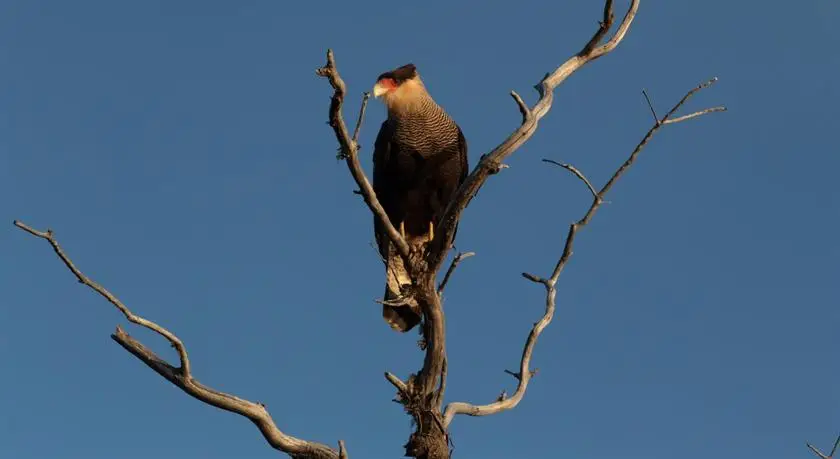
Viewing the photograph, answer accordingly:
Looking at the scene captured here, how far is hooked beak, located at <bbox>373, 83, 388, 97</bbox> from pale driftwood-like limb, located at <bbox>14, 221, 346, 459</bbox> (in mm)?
3347

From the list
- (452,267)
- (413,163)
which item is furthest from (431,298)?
(413,163)

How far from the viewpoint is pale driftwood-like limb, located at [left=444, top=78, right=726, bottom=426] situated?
5.22 metres

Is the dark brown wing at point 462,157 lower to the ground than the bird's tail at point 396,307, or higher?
higher

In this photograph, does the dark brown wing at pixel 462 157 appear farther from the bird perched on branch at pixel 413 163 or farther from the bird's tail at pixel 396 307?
the bird's tail at pixel 396 307

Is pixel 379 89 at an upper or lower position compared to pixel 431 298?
upper

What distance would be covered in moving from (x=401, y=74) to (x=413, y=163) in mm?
827

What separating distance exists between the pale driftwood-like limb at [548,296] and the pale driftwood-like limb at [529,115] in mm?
314

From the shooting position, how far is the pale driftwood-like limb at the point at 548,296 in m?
5.22

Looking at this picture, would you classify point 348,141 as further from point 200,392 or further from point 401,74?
point 401,74

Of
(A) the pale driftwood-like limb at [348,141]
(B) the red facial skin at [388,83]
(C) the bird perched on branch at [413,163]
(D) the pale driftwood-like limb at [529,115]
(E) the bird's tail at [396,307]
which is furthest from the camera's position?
(B) the red facial skin at [388,83]

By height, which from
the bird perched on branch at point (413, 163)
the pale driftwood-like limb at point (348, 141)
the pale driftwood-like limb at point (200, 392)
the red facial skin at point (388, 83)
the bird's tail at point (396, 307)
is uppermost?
the red facial skin at point (388, 83)

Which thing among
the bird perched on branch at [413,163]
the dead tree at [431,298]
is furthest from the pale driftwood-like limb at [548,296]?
the bird perched on branch at [413,163]

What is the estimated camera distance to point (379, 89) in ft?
25.0

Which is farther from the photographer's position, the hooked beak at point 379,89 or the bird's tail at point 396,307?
the hooked beak at point 379,89
